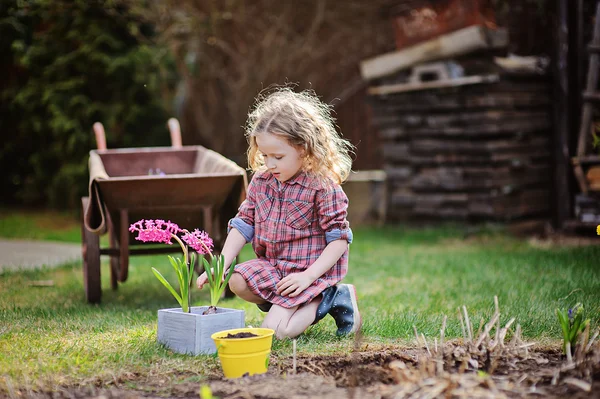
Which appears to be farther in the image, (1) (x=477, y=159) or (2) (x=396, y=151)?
(2) (x=396, y=151)

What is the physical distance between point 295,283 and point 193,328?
20.3 inches

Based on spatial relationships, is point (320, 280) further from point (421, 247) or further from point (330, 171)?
point (421, 247)

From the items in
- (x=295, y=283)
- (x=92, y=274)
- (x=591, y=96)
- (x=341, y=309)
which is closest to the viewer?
(x=295, y=283)

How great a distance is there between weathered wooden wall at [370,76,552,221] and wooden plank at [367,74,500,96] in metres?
0.08

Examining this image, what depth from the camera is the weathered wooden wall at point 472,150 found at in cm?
803

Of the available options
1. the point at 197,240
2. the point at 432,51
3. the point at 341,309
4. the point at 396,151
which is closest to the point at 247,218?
the point at 197,240

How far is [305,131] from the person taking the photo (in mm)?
3482

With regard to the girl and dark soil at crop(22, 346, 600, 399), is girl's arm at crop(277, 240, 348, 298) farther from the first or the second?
dark soil at crop(22, 346, 600, 399)

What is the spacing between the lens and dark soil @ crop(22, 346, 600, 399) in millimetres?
2365

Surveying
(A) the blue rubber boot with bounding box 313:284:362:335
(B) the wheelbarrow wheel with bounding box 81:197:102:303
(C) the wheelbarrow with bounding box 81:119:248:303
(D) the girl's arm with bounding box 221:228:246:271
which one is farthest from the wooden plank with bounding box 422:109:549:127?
(D) the girl's arm with bounding box 221:228:246:271

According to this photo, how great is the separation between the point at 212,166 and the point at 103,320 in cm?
161

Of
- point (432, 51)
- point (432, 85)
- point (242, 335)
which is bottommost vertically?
point (242, 335)

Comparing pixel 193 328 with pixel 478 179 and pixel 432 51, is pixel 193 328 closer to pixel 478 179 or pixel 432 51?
pixel 478 179

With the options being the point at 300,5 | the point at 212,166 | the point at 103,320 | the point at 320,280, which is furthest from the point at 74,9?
the point at 320,280
